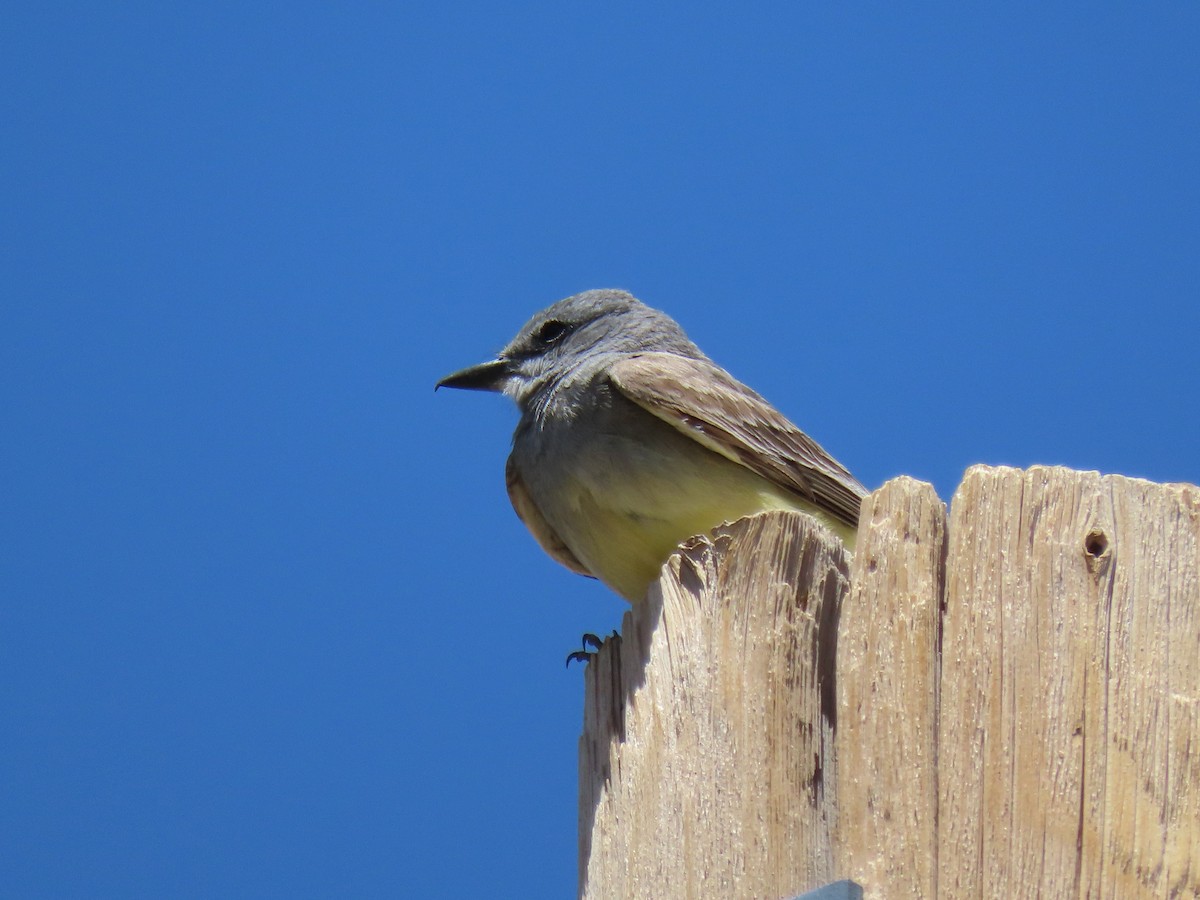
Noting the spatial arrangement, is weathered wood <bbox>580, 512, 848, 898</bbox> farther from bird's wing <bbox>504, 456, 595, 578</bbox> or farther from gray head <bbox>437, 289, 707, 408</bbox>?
gray head <bbox>437, 289, 707, 408</bbox>

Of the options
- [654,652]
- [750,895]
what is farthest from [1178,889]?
[654,652]

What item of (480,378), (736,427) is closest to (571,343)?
(480,378)

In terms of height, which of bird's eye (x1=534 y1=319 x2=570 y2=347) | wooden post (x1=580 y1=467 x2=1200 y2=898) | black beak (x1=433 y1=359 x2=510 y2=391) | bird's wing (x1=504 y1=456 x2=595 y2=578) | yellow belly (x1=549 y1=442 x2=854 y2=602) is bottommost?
wooden post (x1=580 y1=467 x2=1200 y2=898)

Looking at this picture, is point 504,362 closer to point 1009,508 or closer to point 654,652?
point 654,652

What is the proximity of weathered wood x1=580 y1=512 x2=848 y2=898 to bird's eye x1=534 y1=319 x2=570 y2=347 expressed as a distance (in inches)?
120

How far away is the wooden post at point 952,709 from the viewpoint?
2518 millimetres

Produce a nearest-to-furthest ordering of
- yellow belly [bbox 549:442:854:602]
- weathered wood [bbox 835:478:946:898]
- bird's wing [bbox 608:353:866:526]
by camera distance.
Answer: weathered wood [bbox 835:478:946:898]
yellow belly [bbox 549:442:854:602]
bird's wing [bbox 608:353:866:526]

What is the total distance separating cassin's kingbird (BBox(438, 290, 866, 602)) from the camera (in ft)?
16.7

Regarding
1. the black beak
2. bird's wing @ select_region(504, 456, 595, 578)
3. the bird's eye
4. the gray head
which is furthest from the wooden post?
the bird's eye

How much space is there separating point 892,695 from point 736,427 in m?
2.68

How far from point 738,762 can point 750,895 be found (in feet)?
0.96

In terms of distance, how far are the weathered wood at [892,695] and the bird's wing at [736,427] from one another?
7.54 feet

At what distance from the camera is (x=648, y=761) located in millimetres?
3342

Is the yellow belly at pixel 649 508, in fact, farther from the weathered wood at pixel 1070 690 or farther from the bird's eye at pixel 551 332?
the weathered wood at pixel 1070 690
